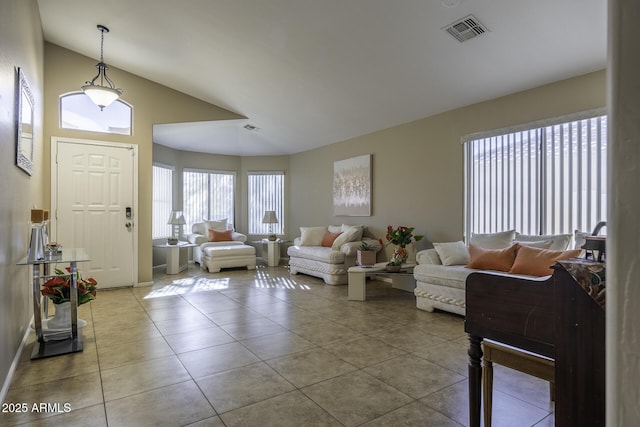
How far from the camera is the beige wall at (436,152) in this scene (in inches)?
149

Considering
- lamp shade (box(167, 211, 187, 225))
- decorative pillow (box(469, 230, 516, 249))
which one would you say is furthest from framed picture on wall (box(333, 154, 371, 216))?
lamp shade (box(167, 211, 187, 225))

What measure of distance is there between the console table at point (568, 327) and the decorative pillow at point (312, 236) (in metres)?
5.51

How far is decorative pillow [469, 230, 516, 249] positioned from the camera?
4000 millimetres

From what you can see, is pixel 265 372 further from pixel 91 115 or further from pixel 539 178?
pixel 91 115

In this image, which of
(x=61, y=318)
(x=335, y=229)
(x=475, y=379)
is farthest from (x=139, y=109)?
(x=475, y=379)

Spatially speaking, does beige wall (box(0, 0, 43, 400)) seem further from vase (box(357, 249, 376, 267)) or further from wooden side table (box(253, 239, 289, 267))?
wooden side table (box(253, 239, 289, 267))

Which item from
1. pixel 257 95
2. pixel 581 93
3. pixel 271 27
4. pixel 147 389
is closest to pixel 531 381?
pixel 147 389

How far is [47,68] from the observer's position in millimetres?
4852

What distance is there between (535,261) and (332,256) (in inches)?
119

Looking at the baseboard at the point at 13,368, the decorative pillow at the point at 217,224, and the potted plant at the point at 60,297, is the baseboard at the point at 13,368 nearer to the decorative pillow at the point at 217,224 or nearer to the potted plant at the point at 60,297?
the potted plant at the point at 60,297

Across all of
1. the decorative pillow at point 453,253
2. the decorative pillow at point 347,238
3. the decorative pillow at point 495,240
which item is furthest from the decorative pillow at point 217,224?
the decorative pillow at point 495,240

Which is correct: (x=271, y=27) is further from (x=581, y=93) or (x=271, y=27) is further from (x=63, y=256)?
(x=581, y=93)

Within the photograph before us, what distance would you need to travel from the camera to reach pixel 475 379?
1.60 metres

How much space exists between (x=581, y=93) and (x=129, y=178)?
5.92 meters
